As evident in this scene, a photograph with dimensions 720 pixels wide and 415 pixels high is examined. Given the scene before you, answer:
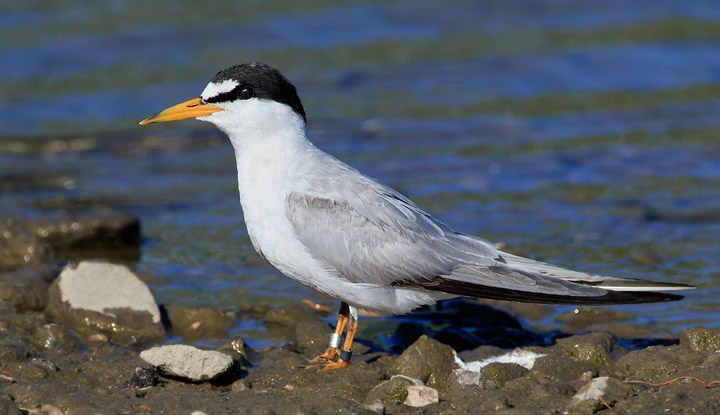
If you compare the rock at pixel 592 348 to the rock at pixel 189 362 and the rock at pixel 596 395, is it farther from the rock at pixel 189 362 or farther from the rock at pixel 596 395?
the rock at pixel 189 362

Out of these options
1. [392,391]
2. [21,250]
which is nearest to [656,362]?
[392,391]

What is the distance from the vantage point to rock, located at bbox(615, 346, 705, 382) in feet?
15.5

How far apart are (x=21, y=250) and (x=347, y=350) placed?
3.09 metres

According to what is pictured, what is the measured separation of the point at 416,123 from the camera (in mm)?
11383

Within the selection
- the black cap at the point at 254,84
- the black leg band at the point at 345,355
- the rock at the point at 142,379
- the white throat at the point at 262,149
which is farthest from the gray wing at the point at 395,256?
the rock at the point at 142,379

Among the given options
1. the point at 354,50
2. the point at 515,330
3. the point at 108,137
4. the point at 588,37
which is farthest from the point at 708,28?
the point at 515,330

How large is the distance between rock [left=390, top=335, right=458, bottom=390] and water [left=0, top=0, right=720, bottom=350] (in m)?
1.09

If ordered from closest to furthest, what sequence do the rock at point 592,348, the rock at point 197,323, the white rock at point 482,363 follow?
the white rock at point 482,363, the rock at point 592,348, the rock at point 197,323

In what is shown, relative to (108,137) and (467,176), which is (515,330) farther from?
(108,137)

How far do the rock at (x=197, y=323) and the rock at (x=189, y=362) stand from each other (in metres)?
1.03

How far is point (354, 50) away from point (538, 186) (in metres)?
5.71

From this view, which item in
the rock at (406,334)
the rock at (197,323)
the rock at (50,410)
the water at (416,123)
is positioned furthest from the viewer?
the water at (416,123)

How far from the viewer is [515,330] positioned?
5.79 metres

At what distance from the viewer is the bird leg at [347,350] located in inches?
195
